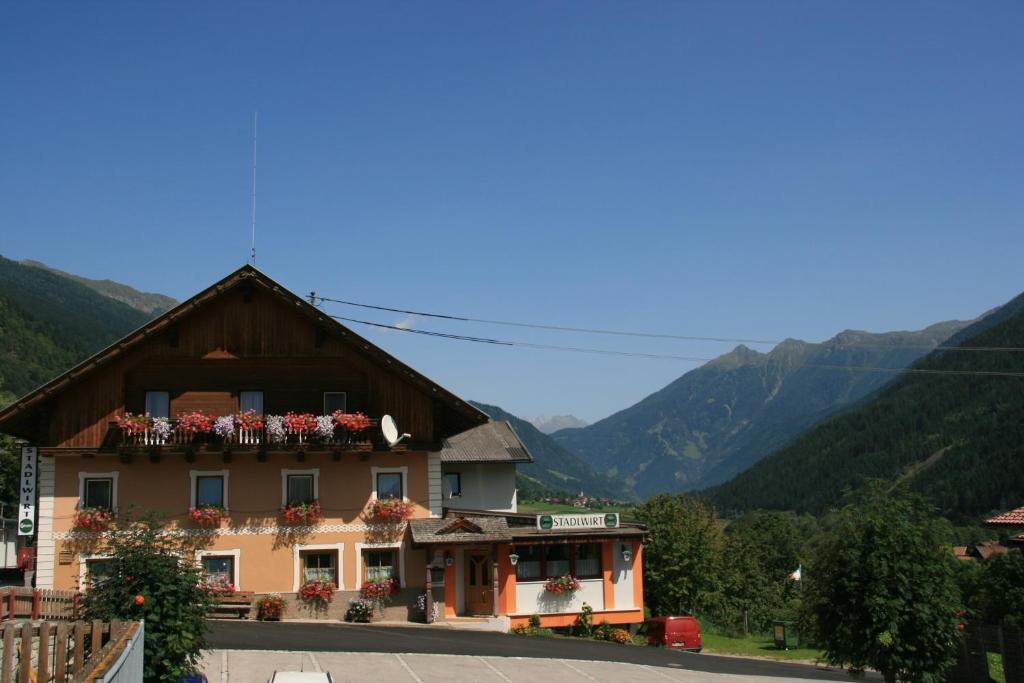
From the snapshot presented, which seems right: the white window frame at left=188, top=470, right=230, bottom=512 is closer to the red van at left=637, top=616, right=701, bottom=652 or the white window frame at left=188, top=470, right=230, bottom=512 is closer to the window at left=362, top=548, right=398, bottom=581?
the window at left=362, top=548, right=398, bottom=581

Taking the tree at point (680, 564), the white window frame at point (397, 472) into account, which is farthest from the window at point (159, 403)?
the tree at point (680, 564)

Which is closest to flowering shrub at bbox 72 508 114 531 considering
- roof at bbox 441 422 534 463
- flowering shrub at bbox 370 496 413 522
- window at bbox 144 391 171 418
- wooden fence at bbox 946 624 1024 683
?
window at bbox 144 391 171 418

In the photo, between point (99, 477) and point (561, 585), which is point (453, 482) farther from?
point (99, 477)

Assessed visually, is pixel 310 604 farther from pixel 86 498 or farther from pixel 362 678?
pixel 362 678

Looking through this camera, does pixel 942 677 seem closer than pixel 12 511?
Yes

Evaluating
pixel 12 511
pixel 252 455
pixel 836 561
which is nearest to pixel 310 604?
pixel 252 455

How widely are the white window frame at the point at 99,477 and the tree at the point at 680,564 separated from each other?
3301 cm

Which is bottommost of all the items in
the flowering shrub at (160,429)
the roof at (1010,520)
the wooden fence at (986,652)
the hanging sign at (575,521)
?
the wooden fence at (986,652)

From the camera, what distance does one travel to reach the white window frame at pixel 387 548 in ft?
110

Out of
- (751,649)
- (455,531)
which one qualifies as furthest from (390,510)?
(751,649)

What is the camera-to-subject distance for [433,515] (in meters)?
34.3

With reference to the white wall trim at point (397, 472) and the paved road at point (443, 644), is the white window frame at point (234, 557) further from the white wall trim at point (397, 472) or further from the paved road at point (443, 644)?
the white wall trim at point (397, 472)

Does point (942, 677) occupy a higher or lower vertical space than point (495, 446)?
lower

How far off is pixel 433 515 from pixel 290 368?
692 centimetres
